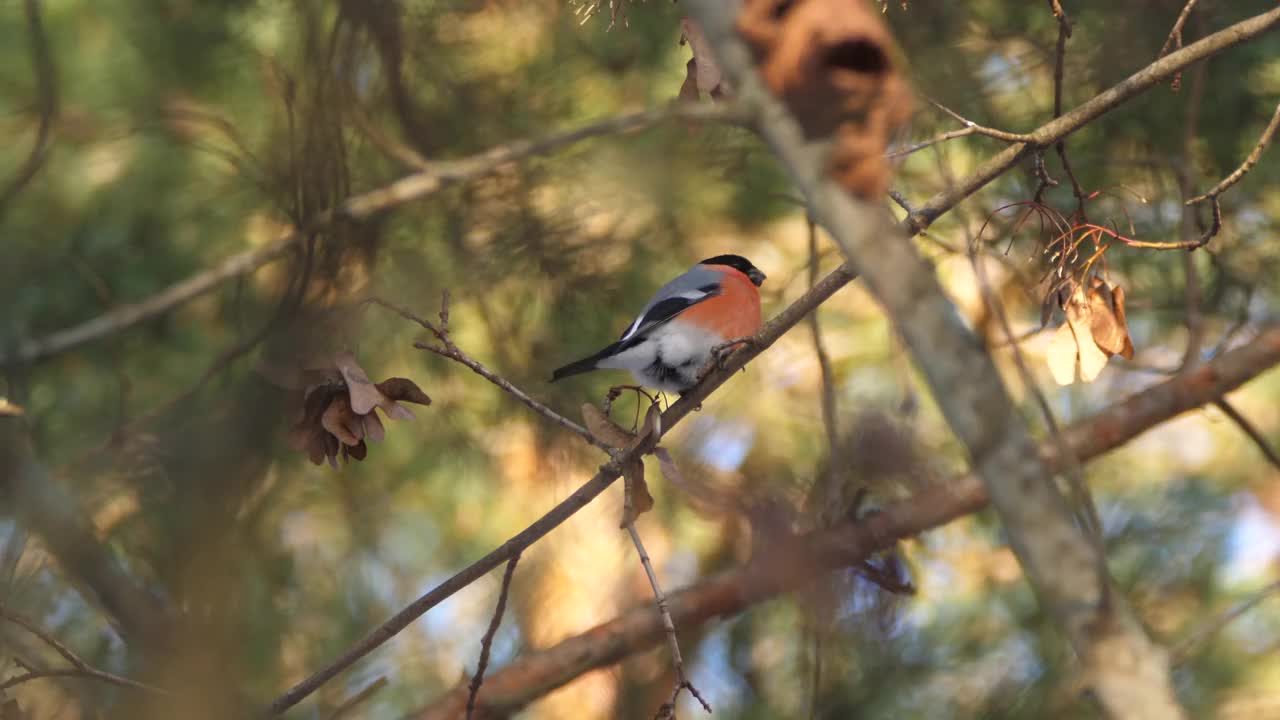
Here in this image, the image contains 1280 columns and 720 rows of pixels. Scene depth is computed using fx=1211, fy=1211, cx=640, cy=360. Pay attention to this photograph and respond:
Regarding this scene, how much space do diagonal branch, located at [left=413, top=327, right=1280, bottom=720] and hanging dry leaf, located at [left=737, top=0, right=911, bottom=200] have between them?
1.82 meters

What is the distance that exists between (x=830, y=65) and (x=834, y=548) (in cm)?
191

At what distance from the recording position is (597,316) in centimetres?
380

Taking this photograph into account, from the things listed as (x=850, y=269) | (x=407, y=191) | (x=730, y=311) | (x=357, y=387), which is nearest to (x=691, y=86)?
Result: (x=850, y=269)

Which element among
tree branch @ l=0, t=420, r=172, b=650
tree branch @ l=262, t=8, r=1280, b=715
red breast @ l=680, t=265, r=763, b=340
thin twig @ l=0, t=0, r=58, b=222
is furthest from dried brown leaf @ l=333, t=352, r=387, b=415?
red breast @ l=680, t=265, r=763, b=340

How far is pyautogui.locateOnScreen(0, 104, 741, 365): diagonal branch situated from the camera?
1107mm

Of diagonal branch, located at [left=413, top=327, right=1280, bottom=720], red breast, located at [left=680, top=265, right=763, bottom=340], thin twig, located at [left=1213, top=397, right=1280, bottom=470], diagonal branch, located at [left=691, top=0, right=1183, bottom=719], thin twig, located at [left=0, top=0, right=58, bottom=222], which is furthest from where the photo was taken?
red breast, located at [left=680, top=265, right=763, bottom=340]

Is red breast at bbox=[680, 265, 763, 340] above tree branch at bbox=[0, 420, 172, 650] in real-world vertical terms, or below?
above

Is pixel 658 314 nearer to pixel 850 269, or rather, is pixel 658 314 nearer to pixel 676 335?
pixel 676 335

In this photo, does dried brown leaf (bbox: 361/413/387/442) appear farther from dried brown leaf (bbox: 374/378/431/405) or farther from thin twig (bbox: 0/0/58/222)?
thin twig (bbox: 0/0/58/222)

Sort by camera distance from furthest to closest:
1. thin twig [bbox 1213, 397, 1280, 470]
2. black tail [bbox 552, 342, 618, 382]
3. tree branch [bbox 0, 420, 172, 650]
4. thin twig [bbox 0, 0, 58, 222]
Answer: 1. black tail [bbox 552, 342, 618, 382]
2. thin twig [bbox 1213, 397, 1280, 470]
3. tree branch [bbox 0, 420, 172, 650]
4. thin twig [bbox 0, 0, 58, 222]

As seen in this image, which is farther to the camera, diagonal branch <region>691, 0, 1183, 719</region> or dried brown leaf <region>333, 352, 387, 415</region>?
dried brown leaf <region>333, 352, 387, 415</region>

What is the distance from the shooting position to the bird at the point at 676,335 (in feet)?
10.6

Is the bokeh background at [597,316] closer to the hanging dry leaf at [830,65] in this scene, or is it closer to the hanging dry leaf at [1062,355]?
the hanging dry leaf at [1062,355]

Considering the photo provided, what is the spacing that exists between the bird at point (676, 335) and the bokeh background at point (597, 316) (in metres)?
0.27
